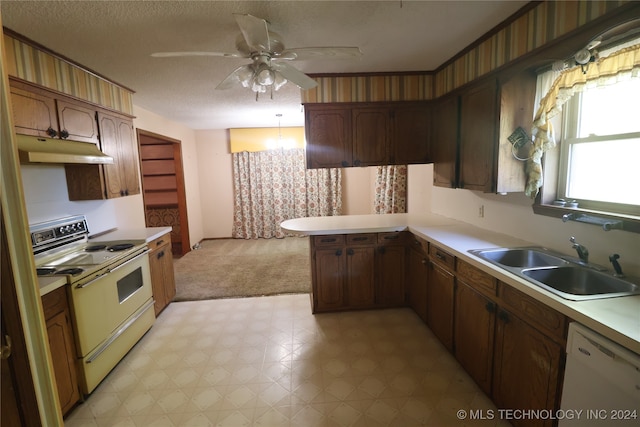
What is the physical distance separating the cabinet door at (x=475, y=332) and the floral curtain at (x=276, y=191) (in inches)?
174

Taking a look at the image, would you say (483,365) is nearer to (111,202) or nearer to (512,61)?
(512,61)

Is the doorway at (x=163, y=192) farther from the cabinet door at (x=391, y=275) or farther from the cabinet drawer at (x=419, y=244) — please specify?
the cabinet drawer at (x=419, y=244)

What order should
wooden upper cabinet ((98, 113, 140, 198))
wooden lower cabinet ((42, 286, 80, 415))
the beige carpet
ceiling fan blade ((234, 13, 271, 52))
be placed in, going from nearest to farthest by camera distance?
1. ceiling fan blade ((234, 13, 271, 52))
2. wooden lower cabinet ((42, 286, 80, 415))
3. wooden upper cabinet ((98, 113, 140, 198))
4. the beige carpet

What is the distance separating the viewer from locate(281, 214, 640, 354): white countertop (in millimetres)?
1105

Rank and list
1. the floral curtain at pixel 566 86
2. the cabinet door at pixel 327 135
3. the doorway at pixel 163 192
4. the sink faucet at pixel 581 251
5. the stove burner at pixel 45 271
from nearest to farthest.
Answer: the floral curtain at pixel 566 86 → the sink faucet at pixel 581 251 → the stove burner at pixel 45 271 → the cabinet door at pixel 327 135 → the doorway at pixel 163 192

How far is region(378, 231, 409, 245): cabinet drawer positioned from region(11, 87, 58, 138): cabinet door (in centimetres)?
281

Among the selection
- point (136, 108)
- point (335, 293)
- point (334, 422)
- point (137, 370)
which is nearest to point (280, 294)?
point (335, 293)

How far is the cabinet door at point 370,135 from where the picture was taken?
3.12 meters

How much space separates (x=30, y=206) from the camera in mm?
2287

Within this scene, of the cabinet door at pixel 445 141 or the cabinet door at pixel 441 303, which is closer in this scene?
the cabinet door at pixel 441 303

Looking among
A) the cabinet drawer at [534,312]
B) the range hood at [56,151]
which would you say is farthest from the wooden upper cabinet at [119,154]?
the cabinet drawer at [534,312]

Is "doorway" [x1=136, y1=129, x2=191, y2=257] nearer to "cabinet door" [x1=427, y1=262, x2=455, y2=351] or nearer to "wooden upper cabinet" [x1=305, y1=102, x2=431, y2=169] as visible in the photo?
"wooden upper cabinet" [x1=305, y1=102, x2=431, y2=169]

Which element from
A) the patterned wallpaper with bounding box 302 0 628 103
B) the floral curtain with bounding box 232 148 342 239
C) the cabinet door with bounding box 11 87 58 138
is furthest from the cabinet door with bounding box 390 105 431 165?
the floral curtain with bounding box 232 148 342 239

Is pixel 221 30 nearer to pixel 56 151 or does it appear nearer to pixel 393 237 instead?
pixel 56 151
